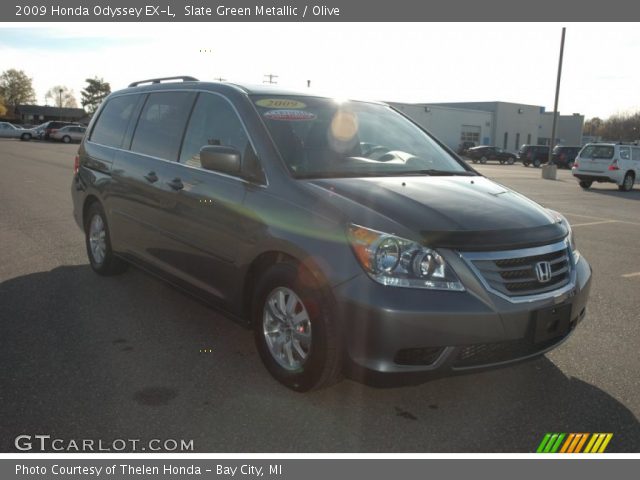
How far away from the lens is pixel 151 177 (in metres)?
4.89

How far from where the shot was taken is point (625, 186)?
68.5 feet

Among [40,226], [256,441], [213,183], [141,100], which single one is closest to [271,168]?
[213,183]

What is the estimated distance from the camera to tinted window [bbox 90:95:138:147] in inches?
227

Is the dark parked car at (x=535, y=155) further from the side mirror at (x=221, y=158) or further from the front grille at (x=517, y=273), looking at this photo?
the side mirror at (x=221, y=158)

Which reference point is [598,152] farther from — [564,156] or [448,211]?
[564,156]

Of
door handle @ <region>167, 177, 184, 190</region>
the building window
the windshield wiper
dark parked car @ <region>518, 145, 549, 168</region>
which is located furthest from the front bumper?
the building window

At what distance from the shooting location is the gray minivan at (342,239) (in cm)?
307

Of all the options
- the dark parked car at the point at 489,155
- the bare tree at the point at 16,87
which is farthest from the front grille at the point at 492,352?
the bare tree at the point at 16,87

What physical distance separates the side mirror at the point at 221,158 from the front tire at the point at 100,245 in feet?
7.90

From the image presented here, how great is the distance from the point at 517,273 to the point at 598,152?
66.3 ft

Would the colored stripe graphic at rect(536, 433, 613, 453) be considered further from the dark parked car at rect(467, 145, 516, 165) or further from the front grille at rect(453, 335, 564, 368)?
the dark parked car at rect(467, 145, 516, 165)

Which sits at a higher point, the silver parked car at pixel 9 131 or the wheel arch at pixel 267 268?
the wheel arch at pixel 267 268

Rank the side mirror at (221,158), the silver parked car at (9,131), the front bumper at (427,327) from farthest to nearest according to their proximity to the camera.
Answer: the silver parked car at (9,131), the side mirror at (221,158), the front bumper at (427,327)

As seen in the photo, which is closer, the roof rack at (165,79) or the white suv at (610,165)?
the roof rack at (165,79)
